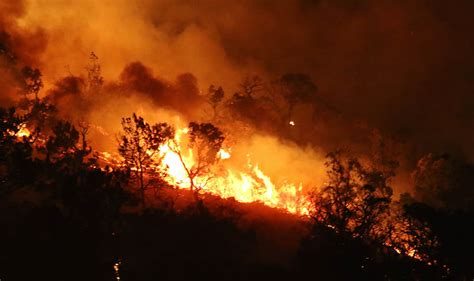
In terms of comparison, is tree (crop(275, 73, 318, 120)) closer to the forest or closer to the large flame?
the forest

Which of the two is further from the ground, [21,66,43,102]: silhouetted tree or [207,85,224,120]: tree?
[207,85,224,120]: tree

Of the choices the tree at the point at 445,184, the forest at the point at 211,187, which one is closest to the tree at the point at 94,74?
the forest at the point at 211,187

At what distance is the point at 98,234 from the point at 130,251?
6540 millimetres

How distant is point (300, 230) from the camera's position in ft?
115

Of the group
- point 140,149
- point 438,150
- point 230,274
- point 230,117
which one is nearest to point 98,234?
point 230,274

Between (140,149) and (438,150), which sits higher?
(438,150)

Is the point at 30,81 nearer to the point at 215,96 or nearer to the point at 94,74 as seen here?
the point at 94,74

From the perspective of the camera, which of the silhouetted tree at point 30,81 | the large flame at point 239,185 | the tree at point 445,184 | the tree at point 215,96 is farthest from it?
the tree at point 215,96

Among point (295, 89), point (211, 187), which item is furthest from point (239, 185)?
point (295, 89)

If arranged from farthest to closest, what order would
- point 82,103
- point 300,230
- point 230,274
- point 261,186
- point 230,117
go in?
point 230,117, point 82,103, point 261,186, point 300,230, point 230,274

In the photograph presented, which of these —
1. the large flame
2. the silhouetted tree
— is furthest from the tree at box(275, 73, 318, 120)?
the silhouetted tree

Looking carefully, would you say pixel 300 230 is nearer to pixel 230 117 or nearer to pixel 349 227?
pixel 349 227

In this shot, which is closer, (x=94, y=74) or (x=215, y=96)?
(x=215, y=96)

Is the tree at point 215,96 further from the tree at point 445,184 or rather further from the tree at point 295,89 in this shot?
the tree at point 445,184
